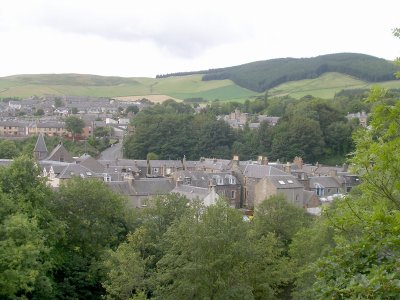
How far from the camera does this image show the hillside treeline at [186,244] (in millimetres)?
11000

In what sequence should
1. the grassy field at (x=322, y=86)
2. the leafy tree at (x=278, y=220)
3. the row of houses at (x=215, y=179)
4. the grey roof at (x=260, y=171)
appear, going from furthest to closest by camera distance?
the grassy field at (x=322, y=86) < the grey roof at (x=260, y=171) < the row of houses at (x=215, y=179) < the leafy tree at (x=278, y=220)

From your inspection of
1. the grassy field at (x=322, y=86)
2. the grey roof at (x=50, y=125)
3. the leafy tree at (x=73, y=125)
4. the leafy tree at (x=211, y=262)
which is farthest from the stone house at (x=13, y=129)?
the leafy tree at (x=211, y=262)

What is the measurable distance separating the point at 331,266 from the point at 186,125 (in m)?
86.9

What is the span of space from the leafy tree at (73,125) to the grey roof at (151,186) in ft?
173

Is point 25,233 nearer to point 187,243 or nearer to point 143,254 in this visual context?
point 187,243

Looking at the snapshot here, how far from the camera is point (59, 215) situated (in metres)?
31.3

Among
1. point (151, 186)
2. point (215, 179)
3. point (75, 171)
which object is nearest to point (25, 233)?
point (151, 186)

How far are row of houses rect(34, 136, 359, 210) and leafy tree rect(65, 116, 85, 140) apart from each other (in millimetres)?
28747

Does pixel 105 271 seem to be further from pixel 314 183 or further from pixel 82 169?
pixel 314 183

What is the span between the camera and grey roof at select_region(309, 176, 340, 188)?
66.4 meters

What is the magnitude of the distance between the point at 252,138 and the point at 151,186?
1655 inches

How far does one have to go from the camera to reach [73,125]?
105 metres

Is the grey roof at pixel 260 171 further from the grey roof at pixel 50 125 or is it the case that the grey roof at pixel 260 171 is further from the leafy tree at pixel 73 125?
the grey roof at pixel 50 125

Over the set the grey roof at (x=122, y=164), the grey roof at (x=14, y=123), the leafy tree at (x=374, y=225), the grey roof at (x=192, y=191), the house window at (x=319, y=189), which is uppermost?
the leafy tree at (x=374, y=225)
